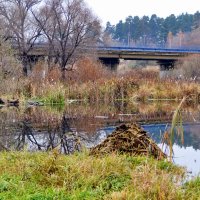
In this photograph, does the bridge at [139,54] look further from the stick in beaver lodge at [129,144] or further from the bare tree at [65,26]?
the stick in beaver lodge at [129,144]

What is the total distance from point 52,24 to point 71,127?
100 feet

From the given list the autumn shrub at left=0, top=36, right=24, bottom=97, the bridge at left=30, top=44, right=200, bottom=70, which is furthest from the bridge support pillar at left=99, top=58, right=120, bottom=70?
the autumn shrub at left=0, top=36, right=24, bottom=97

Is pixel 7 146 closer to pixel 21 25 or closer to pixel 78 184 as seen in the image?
pixel 78 184

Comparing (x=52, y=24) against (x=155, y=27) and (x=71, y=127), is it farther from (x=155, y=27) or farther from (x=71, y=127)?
(x=155, y=27)

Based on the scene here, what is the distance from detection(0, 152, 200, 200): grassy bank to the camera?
16.5 feet

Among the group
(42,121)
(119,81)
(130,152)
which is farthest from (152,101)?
(130,152)

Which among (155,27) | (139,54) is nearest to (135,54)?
(139,54)

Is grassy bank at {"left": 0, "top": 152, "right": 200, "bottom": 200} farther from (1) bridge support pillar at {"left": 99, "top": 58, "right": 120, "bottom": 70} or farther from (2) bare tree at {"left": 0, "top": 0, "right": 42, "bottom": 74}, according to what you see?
(1) bridge support pillar at {"left": 99, "top": 58, "right": 120, "bottom": 70}

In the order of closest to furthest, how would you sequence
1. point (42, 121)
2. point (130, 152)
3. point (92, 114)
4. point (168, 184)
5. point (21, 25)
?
point (168, 184) < point (130, 152) < point (42, 121) < point (92, 114) < point (21, 25)

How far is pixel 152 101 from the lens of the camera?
2573cm

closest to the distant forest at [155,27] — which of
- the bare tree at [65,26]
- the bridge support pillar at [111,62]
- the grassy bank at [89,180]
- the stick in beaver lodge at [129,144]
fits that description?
the bridge support pillar at [111,62]

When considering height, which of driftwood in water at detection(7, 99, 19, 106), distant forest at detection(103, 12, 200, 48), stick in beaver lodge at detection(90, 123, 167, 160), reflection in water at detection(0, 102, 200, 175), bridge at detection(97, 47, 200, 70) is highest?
distant forest at detection(103, 12, 200, 48)

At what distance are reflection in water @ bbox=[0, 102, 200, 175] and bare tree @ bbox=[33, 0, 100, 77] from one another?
22.3 meters

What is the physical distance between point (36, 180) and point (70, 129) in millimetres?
7225
